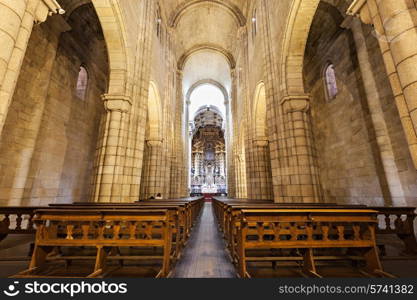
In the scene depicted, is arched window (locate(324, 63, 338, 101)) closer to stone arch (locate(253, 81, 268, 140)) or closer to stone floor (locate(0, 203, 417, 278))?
stone arch (locate(253, 81, 268, 140))

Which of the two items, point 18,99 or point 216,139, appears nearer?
point 18,99

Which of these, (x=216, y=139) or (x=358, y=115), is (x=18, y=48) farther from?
(x=216, y=139)

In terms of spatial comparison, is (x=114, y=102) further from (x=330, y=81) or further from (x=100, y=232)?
(x=330, y=81)

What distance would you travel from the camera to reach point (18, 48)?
2.32 m

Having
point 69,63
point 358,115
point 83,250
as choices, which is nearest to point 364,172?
point 358,115

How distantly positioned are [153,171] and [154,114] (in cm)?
335

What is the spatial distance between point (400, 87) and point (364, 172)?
5796 mm

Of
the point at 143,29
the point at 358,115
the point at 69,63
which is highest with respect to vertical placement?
the point at 143,29

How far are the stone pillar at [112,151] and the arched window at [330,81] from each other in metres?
9.04

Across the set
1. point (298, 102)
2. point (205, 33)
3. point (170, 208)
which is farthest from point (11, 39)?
point (205, 33)

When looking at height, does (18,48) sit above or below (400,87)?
above

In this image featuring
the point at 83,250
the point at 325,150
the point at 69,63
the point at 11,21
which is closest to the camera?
the point at 11,21

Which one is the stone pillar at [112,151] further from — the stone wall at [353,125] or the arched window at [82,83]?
the stone wall at [353,125]

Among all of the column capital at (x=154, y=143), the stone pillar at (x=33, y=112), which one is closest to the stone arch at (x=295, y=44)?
the column capital at (x=154, y=143)
